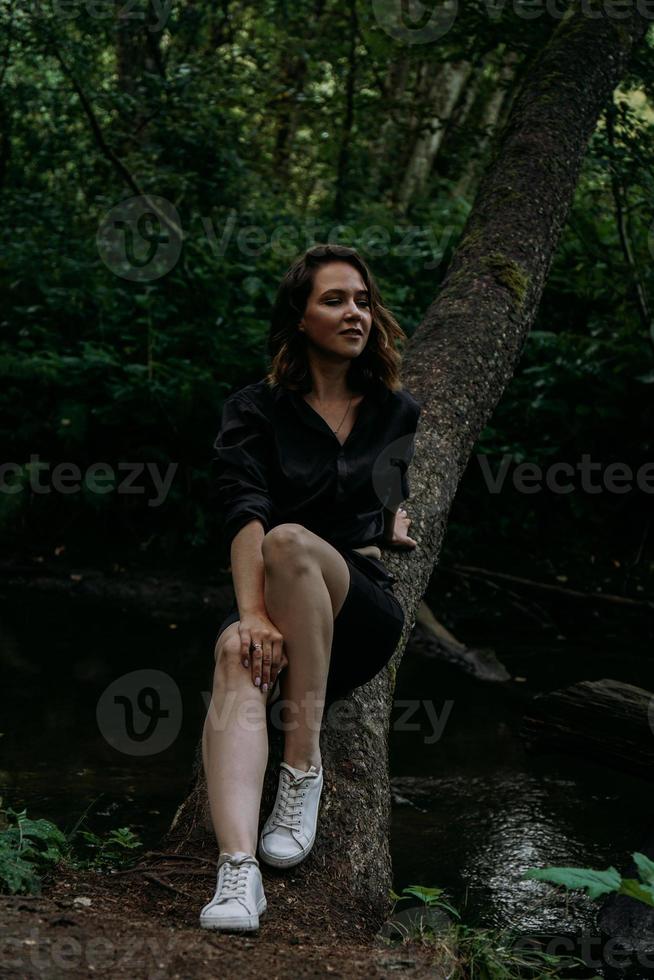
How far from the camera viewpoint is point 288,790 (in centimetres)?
289

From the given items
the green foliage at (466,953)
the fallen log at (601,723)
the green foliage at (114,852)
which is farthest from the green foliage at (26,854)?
the fallen log at (601,723)

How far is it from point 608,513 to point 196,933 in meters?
7.00

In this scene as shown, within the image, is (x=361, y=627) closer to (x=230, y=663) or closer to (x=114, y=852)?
(x=230, y=663)

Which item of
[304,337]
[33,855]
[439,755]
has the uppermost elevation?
[304,337]

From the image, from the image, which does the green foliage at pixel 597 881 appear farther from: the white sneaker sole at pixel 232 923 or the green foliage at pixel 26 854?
the green foliage at pixel 26 854

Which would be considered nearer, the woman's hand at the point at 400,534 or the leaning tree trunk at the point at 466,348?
the leaning tree trunk at the point at 466,348

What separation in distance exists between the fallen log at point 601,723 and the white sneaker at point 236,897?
206 cm

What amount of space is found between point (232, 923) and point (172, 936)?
0.16 m

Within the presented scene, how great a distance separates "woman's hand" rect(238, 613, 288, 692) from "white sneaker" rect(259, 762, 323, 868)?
12.3 inches

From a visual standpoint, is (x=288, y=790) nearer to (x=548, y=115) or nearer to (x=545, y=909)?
(x=545, y=909)

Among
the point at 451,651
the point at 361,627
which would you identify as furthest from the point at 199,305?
the point at 361,627

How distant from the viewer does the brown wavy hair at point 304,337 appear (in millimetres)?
3316

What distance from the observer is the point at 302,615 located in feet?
9.26

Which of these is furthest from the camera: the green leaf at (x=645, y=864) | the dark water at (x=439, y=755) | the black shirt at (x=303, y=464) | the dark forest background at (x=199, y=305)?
the dark forest background at (x=199, y=305)
